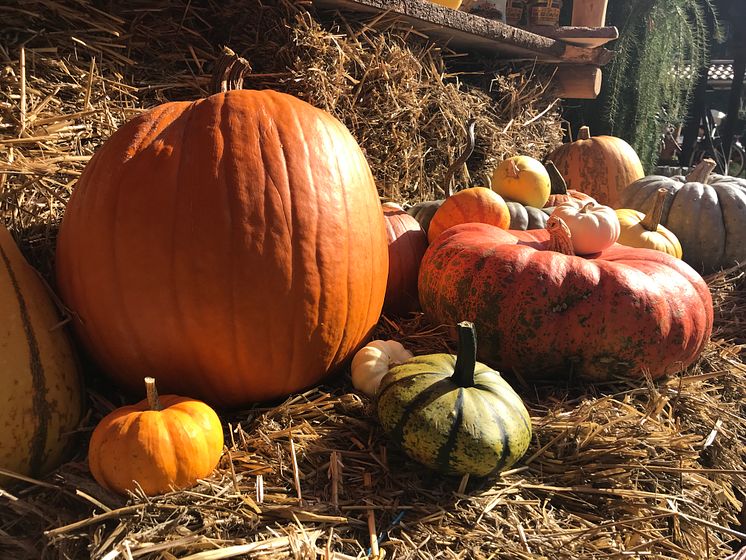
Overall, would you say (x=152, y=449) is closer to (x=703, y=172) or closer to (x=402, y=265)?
(x=402, y=265)

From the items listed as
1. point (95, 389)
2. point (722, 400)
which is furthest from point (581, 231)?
point (95, 389)

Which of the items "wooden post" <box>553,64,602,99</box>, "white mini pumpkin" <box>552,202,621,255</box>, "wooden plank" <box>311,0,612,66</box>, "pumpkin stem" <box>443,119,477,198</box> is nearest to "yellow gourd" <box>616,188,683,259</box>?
"white mini pumpkin" <box>552,202,621,255</box>

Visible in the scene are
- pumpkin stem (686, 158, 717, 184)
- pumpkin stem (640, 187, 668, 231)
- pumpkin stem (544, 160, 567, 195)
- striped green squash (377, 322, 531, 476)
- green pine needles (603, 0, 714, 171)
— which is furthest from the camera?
green pine needles (603, 0, 714, 171)

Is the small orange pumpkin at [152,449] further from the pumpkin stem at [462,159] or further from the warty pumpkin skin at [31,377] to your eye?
the pumpkin stem at [462,159]

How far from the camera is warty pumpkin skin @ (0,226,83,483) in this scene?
55.9 inches

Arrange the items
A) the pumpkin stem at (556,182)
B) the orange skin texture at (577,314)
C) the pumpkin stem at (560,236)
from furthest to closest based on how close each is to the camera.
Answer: the pumpkin stem at (556,182)
the pumpkin stem at (560,236)
the orange skin texture at (577,314)

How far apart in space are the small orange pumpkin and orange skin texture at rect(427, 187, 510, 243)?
5.36ft

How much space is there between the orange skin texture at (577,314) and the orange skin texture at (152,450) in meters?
1.02

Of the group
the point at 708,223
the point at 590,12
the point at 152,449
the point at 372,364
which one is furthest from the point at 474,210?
the point at 590,12

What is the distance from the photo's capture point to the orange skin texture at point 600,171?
4414 mm

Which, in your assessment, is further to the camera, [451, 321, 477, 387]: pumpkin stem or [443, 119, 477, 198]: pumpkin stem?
[443, 119, 477, 198]: pumpkin stem

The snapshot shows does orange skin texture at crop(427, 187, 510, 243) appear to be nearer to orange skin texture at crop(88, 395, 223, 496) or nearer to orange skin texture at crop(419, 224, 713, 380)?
orange skin texture at crop(419, 224, 713, 380)

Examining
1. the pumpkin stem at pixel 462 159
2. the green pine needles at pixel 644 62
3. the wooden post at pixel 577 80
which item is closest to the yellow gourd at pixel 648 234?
the pumpkin stem at pixel 462 159

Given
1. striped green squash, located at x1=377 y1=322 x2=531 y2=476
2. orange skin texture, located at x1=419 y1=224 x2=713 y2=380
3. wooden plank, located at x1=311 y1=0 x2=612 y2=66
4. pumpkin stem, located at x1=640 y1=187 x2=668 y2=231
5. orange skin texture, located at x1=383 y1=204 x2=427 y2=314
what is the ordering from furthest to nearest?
wooden plank, located at x1=311 y1=0 x2=612 y2=66, pumpkin stem, located at x1=640 y1=187 x2=668 y2=231, orange skin texture, located at x1=383 y1=204 x2=427 y2=314, orange skin texture, located at x1=419 y1=224 x2=713 y2=380, striped green squash, located at x1=377 y1=322 x2=531 y2=476
